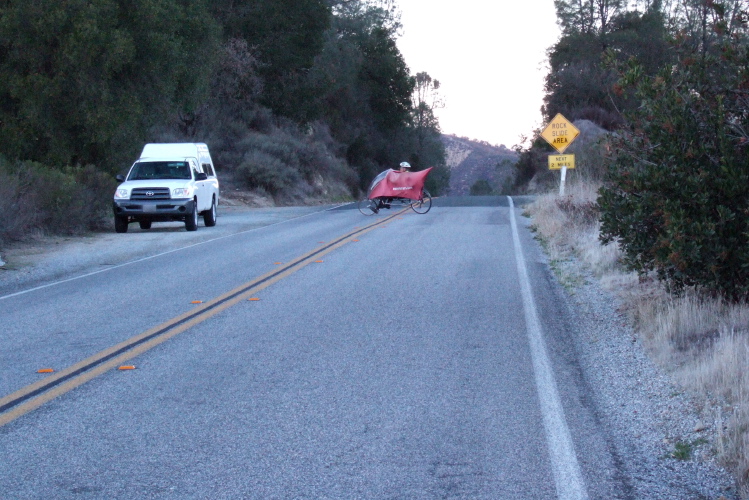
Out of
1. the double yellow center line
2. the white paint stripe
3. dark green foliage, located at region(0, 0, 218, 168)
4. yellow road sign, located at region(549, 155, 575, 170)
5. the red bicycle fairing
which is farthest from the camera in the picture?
the red bicycle fairing

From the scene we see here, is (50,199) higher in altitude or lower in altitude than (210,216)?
higher

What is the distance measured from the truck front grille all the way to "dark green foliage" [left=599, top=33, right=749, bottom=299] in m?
14.9

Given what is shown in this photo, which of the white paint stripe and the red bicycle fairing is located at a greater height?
the red bicycle fairing

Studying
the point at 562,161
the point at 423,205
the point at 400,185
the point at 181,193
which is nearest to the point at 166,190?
the point at 181,193

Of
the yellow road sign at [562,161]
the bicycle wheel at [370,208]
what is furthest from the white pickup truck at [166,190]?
the yellow road sign at [562,161]

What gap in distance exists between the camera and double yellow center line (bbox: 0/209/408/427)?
20.9 feet

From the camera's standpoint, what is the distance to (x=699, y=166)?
834cm

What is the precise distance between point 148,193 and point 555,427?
17431 mm

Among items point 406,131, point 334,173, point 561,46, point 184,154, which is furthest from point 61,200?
point 406,131

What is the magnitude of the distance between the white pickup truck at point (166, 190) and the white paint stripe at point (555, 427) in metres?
14.0

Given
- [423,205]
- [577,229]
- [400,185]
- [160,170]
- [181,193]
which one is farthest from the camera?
[423,205]

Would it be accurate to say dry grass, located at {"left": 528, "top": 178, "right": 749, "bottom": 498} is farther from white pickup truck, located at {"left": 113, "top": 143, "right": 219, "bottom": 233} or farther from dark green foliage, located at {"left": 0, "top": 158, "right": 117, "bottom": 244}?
dark green foliage, located at {"left": 0, "top": 158, "right": 117, "bottom": 244}

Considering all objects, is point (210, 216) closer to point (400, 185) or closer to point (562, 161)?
point (400, 185)

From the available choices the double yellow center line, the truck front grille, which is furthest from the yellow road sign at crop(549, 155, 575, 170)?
the double yellow center line
